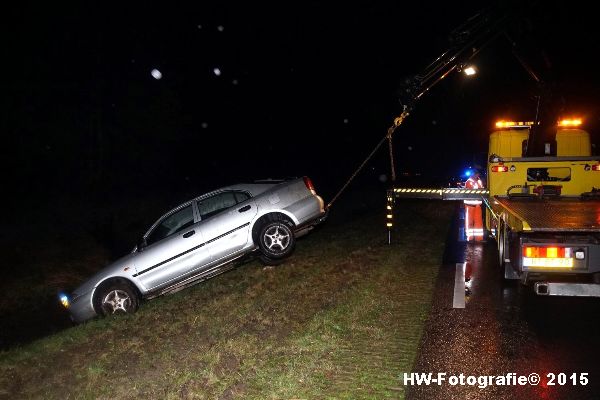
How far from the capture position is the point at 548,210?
7.22m

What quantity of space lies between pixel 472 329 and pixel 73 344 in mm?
5087

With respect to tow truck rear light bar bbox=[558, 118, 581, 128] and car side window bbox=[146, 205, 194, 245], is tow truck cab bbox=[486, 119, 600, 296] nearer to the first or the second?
tow truck rear light bar bbox=[558, 118, 581, 128]

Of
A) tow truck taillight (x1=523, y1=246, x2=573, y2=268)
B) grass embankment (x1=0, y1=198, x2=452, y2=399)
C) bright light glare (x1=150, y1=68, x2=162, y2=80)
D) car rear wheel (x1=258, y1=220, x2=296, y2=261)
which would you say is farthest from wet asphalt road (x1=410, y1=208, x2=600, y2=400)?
bright light glare (x1=150, y1=68, x2=162, y2=80)

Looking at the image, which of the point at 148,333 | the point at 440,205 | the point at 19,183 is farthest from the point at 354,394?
the point at 19,183

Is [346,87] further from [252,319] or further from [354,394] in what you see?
[354,394]

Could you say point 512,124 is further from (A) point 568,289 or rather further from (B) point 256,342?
(B) point 256,342

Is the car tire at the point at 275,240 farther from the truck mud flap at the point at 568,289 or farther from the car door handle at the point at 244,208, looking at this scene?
the truck mud flap at the point at 568,289

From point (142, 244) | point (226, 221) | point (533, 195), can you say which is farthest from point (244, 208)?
point (533, 195)

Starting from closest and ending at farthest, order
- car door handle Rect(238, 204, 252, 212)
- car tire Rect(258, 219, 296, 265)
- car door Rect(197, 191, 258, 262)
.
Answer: car door Rect(197, 191, 258, 262)
car door handle Rect(238, 204, 252, 212)
car tire Rect(258, 219, 296, 265)

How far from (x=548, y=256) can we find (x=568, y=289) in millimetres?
421

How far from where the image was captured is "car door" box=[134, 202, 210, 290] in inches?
339

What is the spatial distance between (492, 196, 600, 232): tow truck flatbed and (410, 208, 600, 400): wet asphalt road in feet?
3.91

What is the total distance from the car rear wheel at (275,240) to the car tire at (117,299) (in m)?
2.36

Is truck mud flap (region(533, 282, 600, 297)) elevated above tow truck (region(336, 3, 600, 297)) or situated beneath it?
situated beneath
